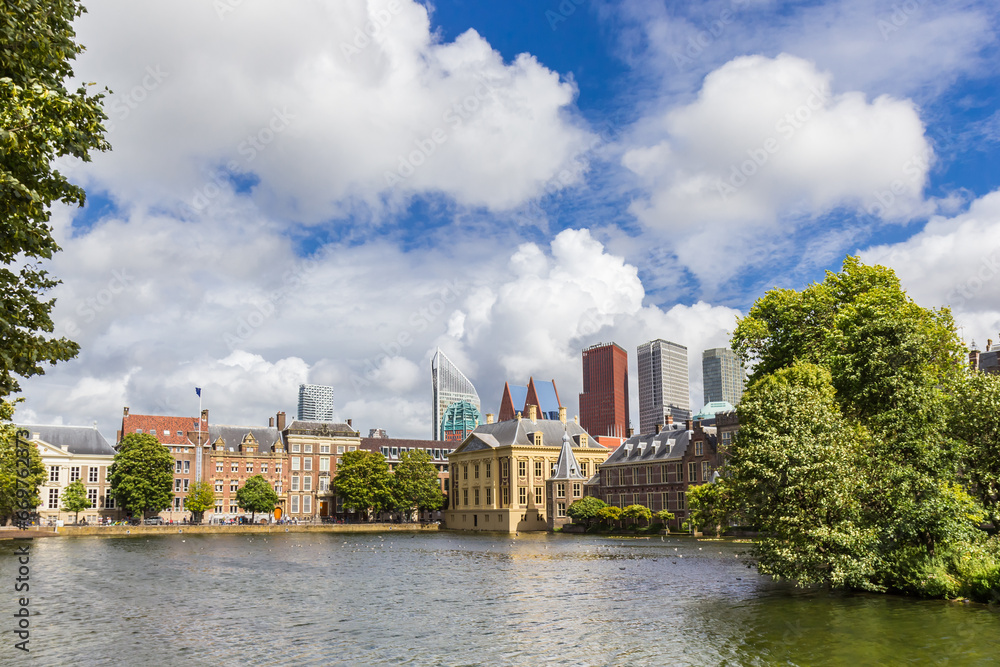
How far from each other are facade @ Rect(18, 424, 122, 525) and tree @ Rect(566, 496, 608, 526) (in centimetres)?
7191

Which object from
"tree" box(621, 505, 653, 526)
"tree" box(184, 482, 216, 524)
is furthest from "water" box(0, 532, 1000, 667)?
"tree" box(184, 482, 216, 524)

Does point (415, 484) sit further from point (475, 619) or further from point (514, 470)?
point (475, 619)

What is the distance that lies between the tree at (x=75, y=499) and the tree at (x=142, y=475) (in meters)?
4.55

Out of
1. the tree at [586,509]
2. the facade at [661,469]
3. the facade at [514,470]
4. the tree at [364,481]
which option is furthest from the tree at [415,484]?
the tree at [586,509]

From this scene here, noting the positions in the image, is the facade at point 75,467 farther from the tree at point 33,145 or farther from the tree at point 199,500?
the tree at point 33,145

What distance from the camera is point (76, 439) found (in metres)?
129

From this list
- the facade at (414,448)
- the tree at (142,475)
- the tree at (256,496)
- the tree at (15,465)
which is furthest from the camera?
the facade at (414,448)

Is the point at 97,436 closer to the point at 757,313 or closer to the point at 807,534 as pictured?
the point at 757,313

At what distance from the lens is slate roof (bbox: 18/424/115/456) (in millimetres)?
126875

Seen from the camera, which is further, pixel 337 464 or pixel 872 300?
pixel 337 464

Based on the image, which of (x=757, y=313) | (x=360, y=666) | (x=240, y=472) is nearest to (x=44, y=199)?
(x=360, y=666)

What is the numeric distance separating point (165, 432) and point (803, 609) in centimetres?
12666

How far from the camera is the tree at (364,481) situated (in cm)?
12888

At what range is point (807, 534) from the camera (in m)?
31.7
